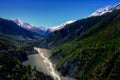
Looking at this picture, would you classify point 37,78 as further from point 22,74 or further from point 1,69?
point 1,69

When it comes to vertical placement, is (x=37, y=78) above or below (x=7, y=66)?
below

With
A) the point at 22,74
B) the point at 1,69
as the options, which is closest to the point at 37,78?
the point at 22,74

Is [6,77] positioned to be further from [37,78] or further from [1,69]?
[37,78]

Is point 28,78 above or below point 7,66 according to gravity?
below

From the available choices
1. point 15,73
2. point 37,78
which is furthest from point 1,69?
point 37,78

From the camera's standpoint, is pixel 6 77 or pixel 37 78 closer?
pixel 6 77

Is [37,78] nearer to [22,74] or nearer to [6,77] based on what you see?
[22,74]

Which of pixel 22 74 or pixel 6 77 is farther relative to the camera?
pixel 22 74
